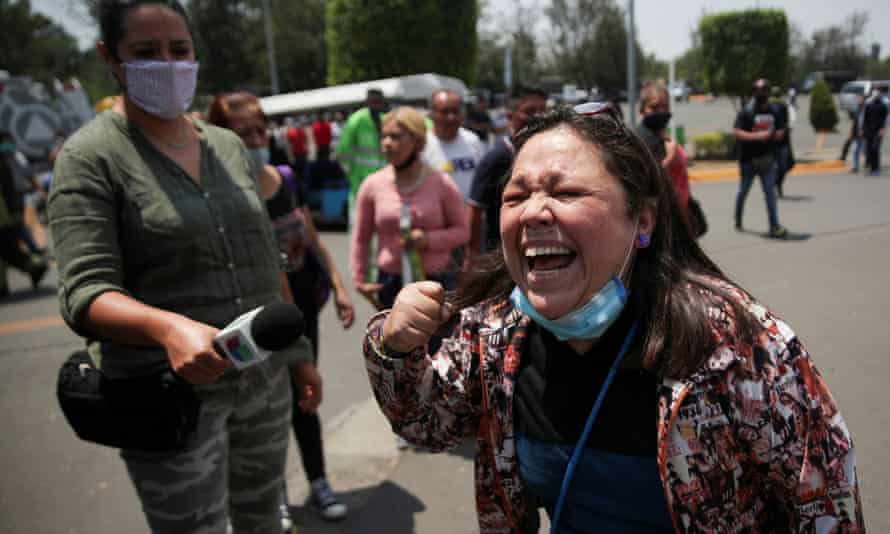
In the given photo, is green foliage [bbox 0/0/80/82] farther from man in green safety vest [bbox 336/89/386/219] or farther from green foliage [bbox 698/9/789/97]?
man in green safety vest [bbox 336/89/386/219]

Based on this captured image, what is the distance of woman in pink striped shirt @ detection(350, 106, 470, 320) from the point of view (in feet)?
12.6

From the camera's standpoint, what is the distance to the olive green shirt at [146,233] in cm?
181

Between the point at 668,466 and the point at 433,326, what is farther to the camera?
the point at 433,326

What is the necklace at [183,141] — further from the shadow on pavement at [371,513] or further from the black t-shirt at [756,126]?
the black t-shirt at [756,126]

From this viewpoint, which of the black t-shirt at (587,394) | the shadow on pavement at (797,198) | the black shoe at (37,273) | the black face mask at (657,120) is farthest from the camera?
the shadow on pavement at (797,198)

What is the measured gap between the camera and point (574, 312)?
144 centimetres

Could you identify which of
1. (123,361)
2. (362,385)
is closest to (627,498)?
(123,361)

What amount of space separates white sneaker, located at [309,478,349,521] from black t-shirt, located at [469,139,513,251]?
1553mm

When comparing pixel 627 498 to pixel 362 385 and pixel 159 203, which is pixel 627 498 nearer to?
pixel 159 203

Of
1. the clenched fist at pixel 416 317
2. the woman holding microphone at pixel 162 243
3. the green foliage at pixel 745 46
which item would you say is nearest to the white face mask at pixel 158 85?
the woman holding microphone at pixel 162 243

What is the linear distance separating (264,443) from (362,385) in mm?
2705

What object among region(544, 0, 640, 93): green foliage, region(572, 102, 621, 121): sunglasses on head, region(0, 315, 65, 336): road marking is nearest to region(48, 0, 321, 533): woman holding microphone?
region(572, 102, 621, 121): sunglasses on head

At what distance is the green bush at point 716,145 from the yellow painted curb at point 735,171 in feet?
Answer: 7.99

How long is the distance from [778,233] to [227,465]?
7812 mm
